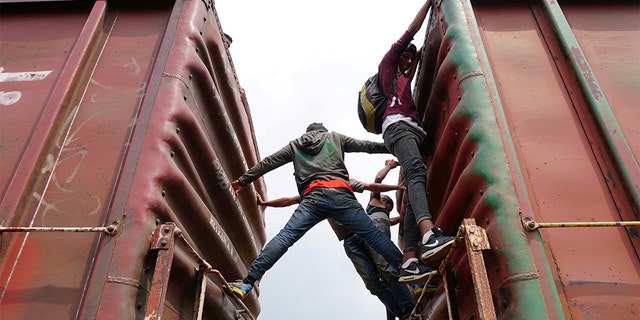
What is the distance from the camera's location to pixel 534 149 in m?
2.72

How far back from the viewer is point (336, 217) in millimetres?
3756

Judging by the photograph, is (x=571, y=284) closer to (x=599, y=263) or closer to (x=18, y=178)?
(x=599, y=263)

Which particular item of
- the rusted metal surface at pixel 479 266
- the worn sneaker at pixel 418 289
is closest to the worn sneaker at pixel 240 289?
the worn sneaker at pixel 418 289

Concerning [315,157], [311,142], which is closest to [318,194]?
[315,157]

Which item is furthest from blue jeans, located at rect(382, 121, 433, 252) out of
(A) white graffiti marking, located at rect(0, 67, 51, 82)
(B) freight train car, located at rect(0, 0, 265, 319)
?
(A) white graffiti marking, located at rect(0, 67, 51, 82)

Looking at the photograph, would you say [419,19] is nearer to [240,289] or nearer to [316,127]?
[316,127]

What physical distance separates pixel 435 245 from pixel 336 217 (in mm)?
1184

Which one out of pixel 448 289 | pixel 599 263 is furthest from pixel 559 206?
pixel 448 289

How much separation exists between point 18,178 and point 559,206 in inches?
117

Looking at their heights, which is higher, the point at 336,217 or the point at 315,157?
the point at 315,157

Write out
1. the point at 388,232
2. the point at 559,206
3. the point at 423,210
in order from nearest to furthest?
the point at 559,206
the point at 423,210
the point at 388,232

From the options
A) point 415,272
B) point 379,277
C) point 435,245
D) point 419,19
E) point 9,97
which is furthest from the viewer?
point 379,277

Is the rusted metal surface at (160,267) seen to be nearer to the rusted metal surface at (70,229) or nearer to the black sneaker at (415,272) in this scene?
the rusted metal surface at (70,229)

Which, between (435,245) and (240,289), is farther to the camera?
(240,289)
